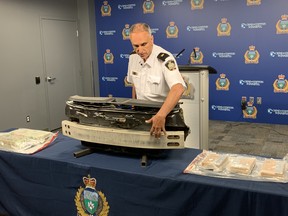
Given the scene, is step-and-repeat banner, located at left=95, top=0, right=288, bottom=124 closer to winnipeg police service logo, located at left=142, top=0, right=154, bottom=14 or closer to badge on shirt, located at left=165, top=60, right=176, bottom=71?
winnipeg police service logo, located at left=142, top=0, right=154, bottom=14

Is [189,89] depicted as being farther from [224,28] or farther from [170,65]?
[224,28]

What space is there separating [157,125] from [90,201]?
1.89 ft

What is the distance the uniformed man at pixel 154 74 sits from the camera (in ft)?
5.21

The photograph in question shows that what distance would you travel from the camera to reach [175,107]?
1.66 m

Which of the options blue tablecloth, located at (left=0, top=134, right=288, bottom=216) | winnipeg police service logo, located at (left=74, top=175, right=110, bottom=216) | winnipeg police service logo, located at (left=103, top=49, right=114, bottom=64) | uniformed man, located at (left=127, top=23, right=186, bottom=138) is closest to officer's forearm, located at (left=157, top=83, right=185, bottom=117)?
uniformed man, located at (left=127, top=23, right=186, bottom=138)

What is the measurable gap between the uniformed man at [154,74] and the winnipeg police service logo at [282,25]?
3443 mm

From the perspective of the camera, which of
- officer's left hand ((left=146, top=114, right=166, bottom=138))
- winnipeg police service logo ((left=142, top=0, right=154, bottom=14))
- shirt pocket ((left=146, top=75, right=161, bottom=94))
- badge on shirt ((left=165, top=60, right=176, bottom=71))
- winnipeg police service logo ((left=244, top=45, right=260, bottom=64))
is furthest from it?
winnipeg police service logo ((left=142, top=0, right=154, bottom=14))

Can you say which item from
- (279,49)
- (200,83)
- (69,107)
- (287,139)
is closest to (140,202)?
(69,107)

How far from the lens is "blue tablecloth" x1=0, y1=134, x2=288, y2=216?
54.2 inches

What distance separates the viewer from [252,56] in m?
5.03

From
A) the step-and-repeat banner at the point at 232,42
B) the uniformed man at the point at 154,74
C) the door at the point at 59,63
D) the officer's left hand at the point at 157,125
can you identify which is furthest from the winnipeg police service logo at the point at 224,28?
the officer's left hand at the point at 157,125

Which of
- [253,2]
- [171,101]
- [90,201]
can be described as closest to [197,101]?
[171,101]

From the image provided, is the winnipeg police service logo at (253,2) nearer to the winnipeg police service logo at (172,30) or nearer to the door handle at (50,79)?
the winnipeg police service logo at (172,30)

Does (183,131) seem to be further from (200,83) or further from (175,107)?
(200,83)
